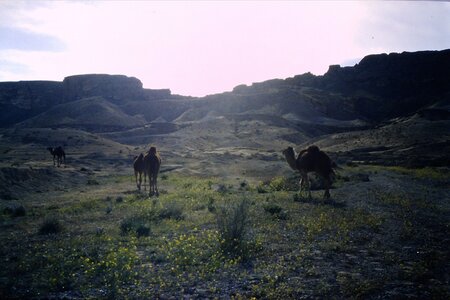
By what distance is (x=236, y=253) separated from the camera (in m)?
A: 10.9

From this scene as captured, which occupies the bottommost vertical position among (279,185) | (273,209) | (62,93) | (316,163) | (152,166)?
(279,185)

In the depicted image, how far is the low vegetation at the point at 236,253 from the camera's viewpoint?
844 centimetres

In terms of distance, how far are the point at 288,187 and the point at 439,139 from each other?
38316 millimetres

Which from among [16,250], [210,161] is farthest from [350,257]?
[210,161]

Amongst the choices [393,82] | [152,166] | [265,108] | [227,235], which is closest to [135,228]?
[227,235]

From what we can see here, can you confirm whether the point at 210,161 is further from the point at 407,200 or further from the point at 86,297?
the point at 86,297

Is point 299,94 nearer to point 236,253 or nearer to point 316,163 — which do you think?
point 316,163

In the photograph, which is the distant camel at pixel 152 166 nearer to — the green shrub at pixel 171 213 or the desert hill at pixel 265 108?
the green shrub at pixel 171 213

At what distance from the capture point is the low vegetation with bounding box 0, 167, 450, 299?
8438 millimetres

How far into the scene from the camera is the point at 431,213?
16.6 metres

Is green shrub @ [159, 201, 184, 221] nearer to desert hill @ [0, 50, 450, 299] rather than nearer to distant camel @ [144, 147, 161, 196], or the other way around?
desert hill @ [0, 50, 450, 299]

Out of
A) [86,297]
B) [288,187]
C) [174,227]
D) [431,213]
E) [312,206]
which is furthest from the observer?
[288,187]

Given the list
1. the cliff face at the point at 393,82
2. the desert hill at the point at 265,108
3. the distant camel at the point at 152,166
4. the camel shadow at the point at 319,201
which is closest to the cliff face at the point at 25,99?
the desert hill at the point at 265,108

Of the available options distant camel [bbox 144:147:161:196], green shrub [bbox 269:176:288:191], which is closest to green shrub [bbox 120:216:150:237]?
distant camel [bbox 144:147:161:196]
